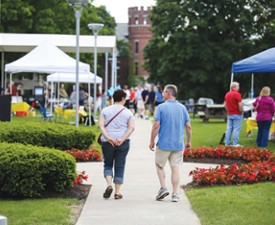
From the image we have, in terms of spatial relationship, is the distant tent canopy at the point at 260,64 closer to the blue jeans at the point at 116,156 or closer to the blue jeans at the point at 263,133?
the blue jeans at the point at 263,133

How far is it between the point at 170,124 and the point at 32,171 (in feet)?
6.69

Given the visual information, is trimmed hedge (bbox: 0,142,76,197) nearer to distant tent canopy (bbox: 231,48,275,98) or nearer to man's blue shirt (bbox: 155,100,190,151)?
man's blue shirt (bbox: 155,100,190,151)

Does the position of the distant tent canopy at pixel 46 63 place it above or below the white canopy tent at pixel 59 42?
below

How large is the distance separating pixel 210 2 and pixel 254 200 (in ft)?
144

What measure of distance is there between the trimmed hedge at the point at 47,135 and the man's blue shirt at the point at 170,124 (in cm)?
537

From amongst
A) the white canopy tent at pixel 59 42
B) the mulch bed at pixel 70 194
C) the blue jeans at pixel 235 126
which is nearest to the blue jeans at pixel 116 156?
the mulch bed at pixel 70 194

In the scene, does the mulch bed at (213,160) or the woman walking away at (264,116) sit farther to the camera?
the woman walking away at (264,116)

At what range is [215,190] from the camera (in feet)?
34.3

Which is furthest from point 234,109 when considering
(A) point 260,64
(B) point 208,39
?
(B) point 208,39

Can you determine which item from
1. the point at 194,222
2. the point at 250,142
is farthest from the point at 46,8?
the point at 194,222

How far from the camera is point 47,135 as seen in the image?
49.8ft

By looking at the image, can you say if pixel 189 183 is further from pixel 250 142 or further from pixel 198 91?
pixel 198 91

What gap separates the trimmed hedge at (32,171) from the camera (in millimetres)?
9320

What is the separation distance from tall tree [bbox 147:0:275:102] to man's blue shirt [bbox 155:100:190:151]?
1641 inches
